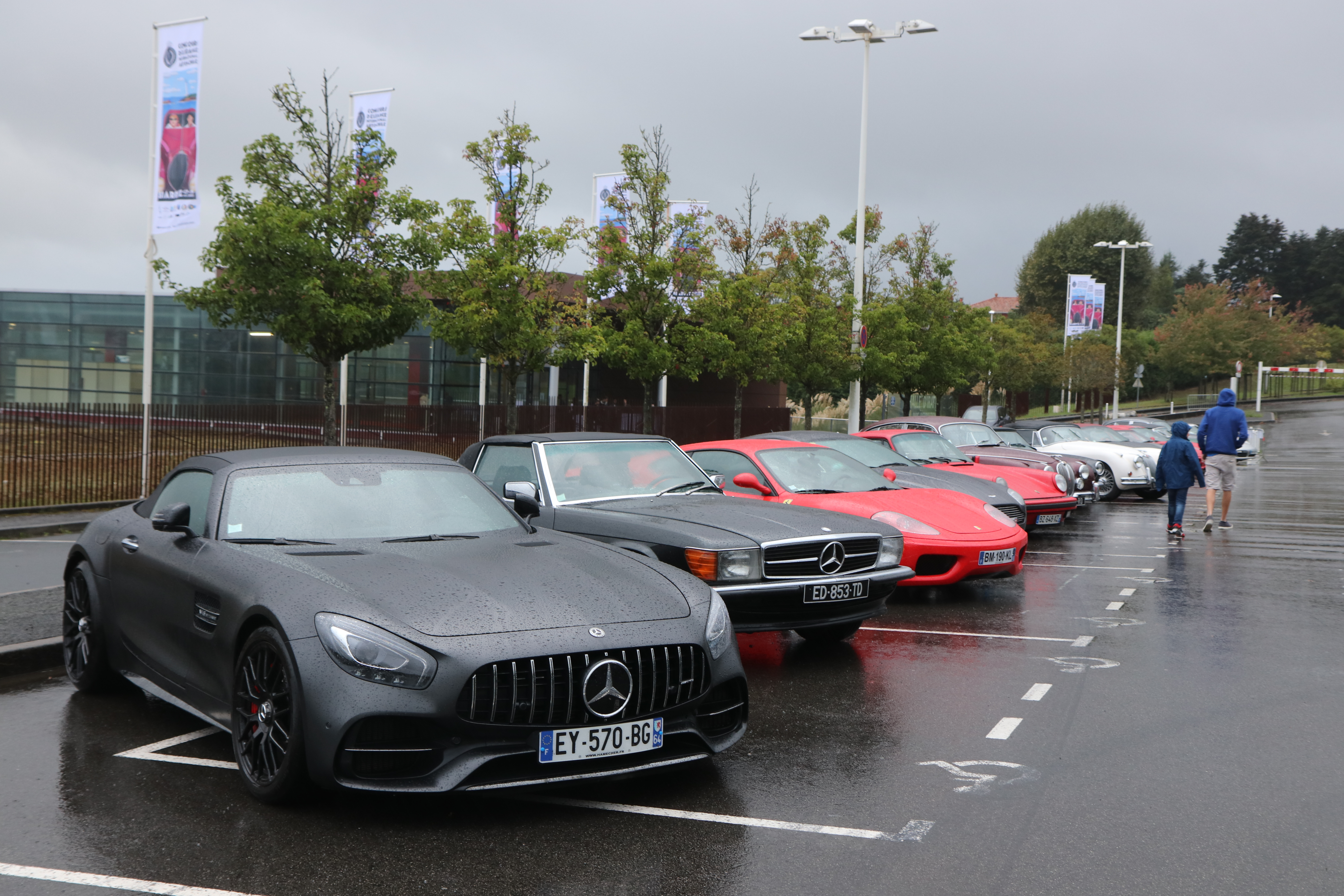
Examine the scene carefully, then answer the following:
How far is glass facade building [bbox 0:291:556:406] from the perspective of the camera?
3209 cm

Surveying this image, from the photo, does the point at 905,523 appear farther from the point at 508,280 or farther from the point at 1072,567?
the point at 508,280

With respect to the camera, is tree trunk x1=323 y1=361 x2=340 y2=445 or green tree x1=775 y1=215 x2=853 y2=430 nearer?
tree trunk x1=323 y1=361 x2=340 y2=445

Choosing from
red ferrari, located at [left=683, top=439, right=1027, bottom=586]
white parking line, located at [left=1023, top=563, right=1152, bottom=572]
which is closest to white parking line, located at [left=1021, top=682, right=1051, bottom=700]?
red ferrari, located at [left=683, top=439, right=1027, bottom=586]

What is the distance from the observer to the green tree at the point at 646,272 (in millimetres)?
22000

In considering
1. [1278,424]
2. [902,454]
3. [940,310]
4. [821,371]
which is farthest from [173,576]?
[1278,424]

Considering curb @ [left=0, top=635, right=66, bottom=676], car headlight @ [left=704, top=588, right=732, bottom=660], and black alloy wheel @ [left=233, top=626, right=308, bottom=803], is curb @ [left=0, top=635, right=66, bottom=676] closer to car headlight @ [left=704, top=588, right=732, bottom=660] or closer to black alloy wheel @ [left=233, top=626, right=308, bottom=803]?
black alloy wheel @ [left=233, top=626, right=308, bottom=803]

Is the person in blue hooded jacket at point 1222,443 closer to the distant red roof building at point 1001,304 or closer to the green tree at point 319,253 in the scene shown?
the green tree at point 319,253

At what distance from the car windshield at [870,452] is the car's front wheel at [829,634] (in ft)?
15.0

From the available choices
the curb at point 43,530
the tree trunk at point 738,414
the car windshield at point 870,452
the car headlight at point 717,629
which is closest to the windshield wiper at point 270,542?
the car headlight at point 717,629

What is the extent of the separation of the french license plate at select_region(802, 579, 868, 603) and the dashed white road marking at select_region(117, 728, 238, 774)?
3.41 m

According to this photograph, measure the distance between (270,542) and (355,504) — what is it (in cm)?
46

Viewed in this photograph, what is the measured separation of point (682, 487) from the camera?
8.06 metres

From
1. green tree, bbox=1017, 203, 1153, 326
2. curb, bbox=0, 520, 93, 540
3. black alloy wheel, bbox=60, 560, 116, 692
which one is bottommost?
curb, bbox=0, 520, 93, 540

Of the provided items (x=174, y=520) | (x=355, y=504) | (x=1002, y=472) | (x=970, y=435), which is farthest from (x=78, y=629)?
(x=970, y=435)
